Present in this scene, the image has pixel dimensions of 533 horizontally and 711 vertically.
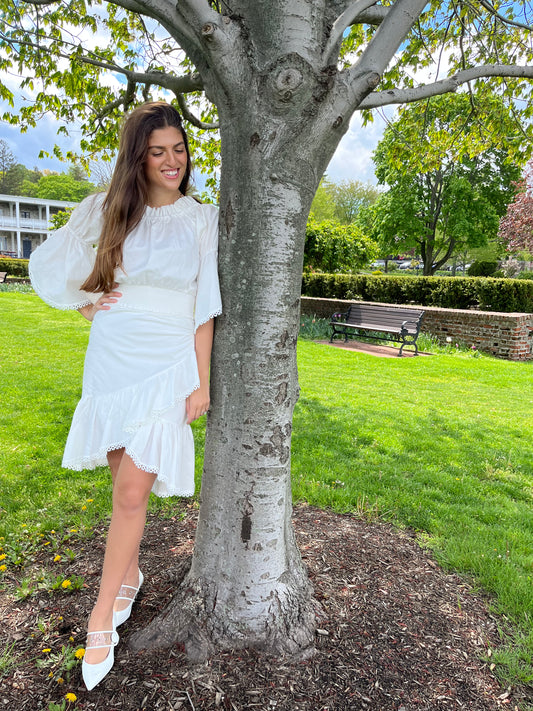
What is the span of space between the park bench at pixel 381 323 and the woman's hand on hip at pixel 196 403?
8.05m

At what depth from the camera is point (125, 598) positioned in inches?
82.0

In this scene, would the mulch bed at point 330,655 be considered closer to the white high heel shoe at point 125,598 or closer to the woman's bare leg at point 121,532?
the white high heel shoe at point 125,598

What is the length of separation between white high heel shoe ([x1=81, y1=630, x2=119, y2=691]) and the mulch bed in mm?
43

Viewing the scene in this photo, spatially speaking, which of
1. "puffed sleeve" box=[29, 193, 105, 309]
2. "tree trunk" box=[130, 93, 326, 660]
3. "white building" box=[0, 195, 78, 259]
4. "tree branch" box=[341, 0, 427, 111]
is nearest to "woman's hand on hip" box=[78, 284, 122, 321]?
"puffed sleeve" box=[29, 193, 105, 309]

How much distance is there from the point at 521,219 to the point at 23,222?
45950mm

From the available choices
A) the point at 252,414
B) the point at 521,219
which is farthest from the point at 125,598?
the point at 521,219

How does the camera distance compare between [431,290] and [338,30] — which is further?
[431,290]

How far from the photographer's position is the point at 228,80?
1705 millimetres

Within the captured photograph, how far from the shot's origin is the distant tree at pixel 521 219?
21.2 meters

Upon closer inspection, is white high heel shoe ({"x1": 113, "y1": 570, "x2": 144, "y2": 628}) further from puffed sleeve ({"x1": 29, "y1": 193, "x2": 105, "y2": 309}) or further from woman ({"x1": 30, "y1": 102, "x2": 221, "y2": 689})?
puffed sleeve ({"x1": 29, "y1": 193, "x2": 105, "y2": 309})

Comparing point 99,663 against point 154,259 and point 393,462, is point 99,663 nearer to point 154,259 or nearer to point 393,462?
point 154,259

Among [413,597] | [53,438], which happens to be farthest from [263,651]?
[53,438]

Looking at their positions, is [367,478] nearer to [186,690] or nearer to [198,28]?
[186,690]

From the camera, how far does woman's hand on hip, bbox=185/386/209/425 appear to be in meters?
1.84
